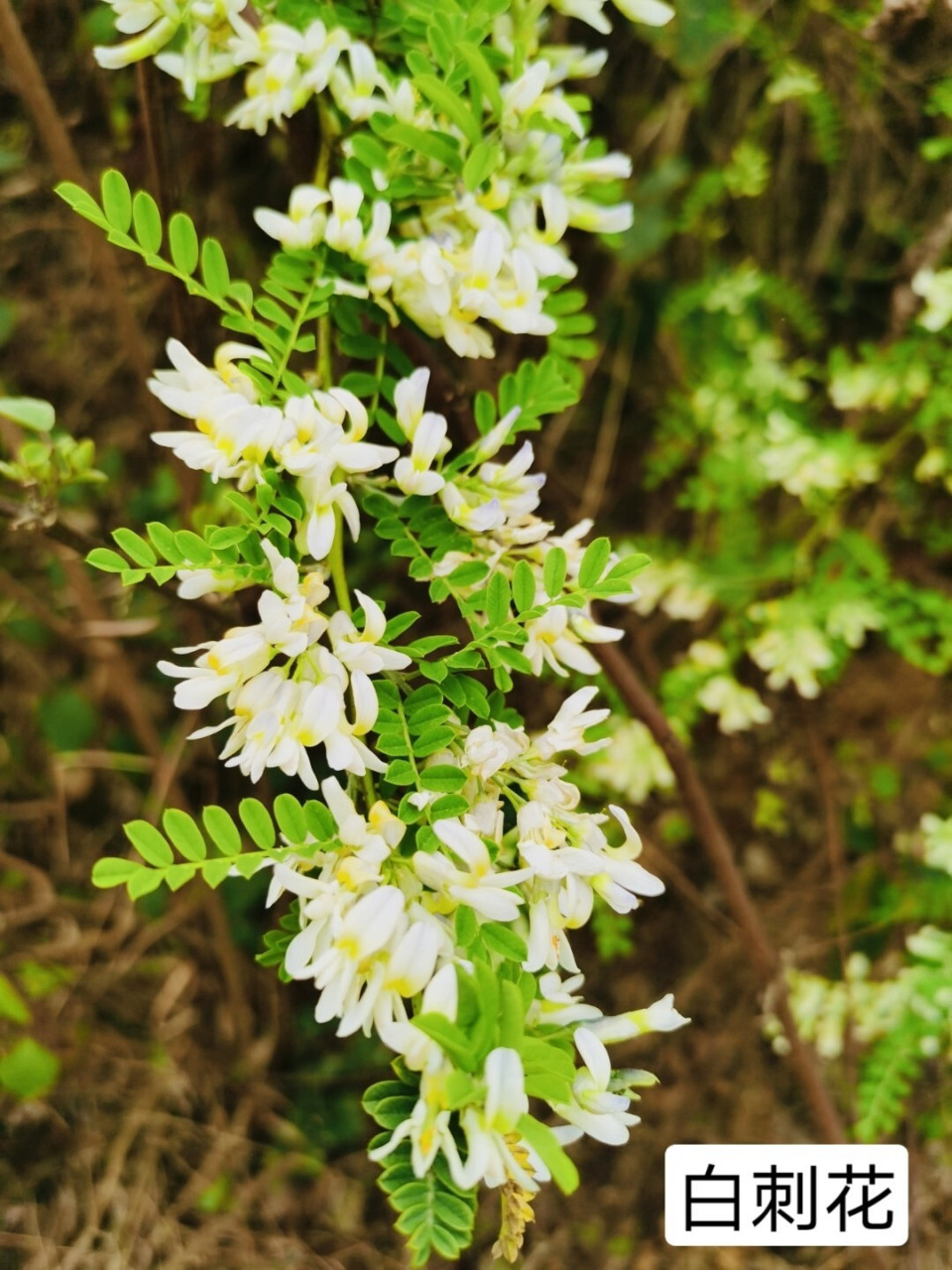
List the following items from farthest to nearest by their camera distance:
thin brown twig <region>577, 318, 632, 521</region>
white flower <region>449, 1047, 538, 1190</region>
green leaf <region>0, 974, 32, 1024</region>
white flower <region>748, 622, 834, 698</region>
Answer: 1. thin brown twig <region>577, 318, 632, 521</region>
2. green leaf <region>0, 974, 32, 1024</region>
3. white flower <region>748, 622, 834, 698</region>
4. white flower <region>449, 1047, 538, 1190</region>

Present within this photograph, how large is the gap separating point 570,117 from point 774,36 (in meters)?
0.73

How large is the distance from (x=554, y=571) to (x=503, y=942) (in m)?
0.23

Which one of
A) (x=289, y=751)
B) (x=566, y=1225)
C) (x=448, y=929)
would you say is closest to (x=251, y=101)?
(x=289, y=751)

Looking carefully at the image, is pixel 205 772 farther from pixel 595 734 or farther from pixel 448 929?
pixel 448 929

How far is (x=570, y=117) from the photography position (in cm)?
64

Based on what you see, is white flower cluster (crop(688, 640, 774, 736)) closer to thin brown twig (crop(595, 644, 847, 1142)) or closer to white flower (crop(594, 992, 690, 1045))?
thin brown twig (crop(595, 644, 847, 1142))

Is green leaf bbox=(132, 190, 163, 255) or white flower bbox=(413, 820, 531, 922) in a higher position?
green leaf bbox=(132, 190, 163, 255)

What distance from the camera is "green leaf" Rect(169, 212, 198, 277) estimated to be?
1.97 ft

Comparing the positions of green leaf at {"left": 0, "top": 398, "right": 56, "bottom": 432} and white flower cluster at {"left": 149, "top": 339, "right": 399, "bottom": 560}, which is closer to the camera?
white flower cluster at {"left": 149, "top": 339, "right": 399, "bottom": 560}

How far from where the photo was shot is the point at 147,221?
60 centimetres

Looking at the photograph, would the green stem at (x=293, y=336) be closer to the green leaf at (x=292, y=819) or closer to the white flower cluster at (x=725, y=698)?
the green leaf at (x=292, y=819)

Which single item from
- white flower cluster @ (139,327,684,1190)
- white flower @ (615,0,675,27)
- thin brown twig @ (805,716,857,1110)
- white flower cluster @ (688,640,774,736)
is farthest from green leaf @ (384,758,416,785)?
thin brown twig @ (805,716,857,1110)

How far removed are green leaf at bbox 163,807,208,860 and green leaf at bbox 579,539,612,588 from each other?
0.29m

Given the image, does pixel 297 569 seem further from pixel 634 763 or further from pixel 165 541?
pixel 634 763
